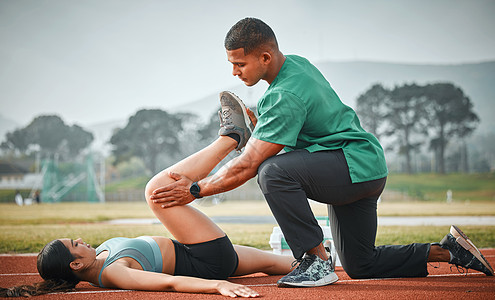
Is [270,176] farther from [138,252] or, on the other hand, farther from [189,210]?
[138,252]

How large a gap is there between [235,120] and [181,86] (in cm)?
9292

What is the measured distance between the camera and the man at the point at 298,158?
2.57m

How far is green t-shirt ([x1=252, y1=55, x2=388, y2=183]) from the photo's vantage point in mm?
2561

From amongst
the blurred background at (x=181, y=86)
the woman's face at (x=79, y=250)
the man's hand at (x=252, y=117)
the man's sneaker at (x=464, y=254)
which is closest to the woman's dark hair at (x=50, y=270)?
the woman's face at (x=79, y=250)

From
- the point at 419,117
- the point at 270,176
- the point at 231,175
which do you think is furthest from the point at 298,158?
the point at 419,117

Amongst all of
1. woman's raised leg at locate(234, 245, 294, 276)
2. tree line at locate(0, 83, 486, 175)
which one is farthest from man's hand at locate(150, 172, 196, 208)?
tree line at locate(0, 83, 486, 175)

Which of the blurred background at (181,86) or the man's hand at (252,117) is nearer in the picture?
the man's hand at (252,117)

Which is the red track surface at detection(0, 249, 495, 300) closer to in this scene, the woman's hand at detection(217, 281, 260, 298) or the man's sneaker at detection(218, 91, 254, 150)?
the woman's hand at detection(217, 281, 260, 298)

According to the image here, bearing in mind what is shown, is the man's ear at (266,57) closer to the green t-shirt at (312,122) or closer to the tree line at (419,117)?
the green t-shirt at (312,122)

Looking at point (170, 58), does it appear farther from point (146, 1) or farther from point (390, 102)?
point (390, 102)

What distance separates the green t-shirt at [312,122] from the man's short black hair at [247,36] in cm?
22

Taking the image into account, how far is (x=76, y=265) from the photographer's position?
2678 millimetres

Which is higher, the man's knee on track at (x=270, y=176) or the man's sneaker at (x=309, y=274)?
the man's knee on track at (x=270, y=176)

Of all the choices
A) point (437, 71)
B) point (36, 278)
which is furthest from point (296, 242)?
point (437, 71)
